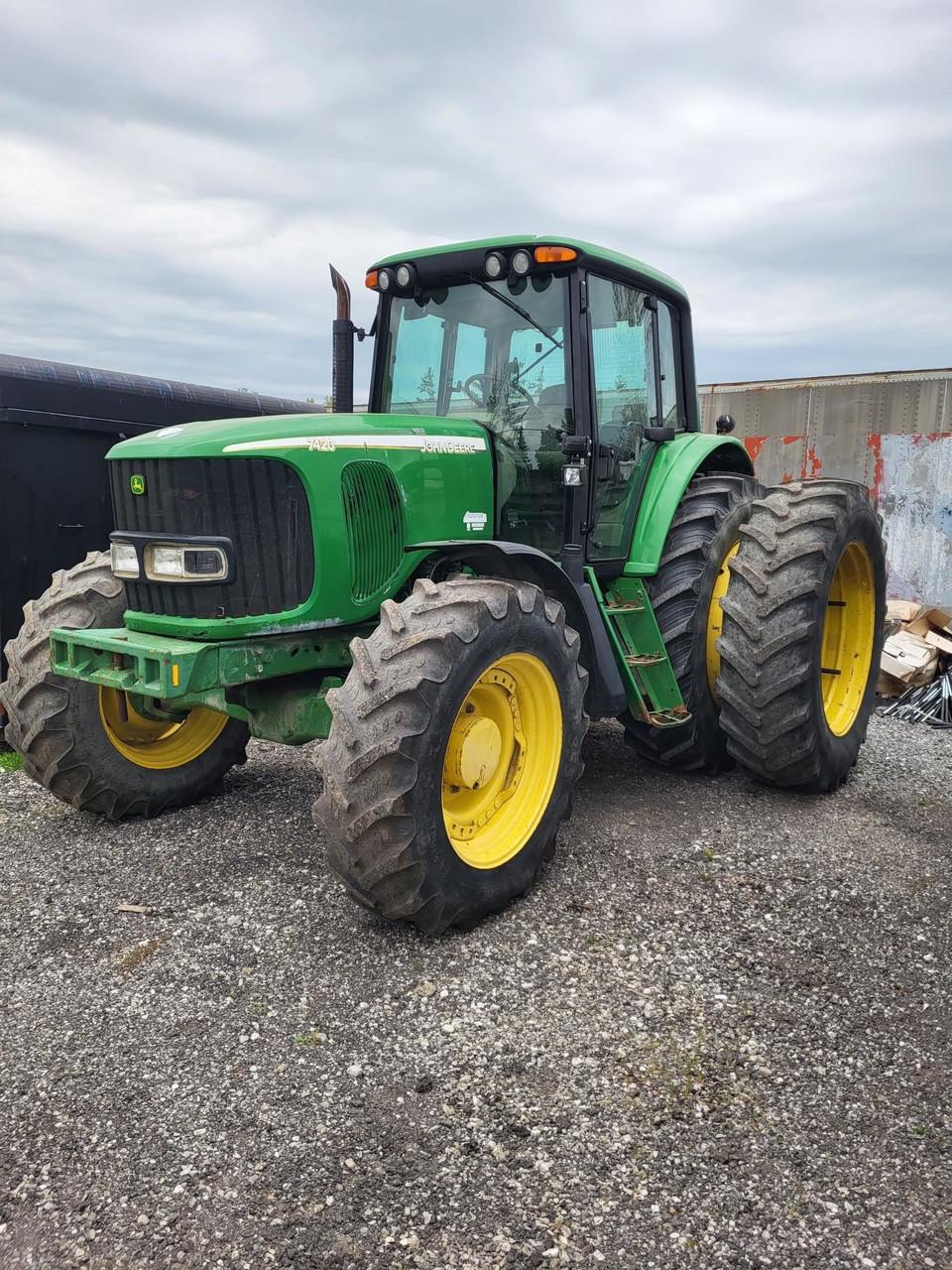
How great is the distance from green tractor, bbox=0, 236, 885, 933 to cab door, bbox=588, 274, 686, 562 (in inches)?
0.8

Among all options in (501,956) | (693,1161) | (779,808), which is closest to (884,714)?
(779,808)

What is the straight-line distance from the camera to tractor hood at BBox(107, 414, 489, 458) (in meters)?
3.65

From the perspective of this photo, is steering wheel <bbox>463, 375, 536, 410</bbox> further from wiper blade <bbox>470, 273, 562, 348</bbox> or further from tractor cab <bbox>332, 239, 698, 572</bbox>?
wiper blade <bbox>470, 273, 562, 348</bbox>

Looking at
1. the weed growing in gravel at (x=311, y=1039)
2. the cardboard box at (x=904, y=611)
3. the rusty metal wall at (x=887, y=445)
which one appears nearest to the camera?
the weed growing in gravel at (x=311, y=1039)

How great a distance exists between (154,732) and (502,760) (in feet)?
5.91

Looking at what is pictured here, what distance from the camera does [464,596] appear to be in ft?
11.4

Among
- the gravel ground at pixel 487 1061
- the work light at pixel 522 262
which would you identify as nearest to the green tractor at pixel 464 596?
the work light at pixel 522 262

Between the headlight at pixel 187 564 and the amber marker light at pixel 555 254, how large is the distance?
1928 millimetres

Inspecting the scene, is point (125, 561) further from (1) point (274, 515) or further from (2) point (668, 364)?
(2) point (668, 364)

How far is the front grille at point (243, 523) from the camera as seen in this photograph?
3670mm

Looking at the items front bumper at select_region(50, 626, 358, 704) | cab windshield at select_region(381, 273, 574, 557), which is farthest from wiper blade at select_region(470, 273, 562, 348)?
front bumper at select_region(50, 626, 358, 704)

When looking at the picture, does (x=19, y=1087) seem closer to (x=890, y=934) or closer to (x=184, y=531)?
(x=184, y=531)

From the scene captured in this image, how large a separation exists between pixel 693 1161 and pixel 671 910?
4.31ft

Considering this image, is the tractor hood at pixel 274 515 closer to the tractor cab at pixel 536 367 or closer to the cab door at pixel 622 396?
the tractor cab at pixel 536 367
